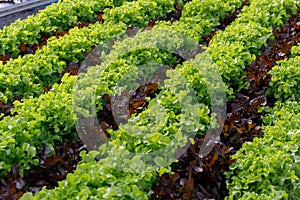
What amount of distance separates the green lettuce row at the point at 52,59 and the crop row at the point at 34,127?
594 millimetres

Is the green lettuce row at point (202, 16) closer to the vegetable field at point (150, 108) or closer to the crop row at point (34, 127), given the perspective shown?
the vegetable field at point (150, 108)

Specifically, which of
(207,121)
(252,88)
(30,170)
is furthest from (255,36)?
(30,170)

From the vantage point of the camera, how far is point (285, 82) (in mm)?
4914

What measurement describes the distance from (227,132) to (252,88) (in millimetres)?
1019

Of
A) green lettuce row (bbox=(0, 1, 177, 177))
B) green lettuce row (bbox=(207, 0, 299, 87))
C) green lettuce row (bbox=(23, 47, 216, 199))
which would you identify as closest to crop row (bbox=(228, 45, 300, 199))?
green lettuce row (bbox=(23, 47, 216, 199))

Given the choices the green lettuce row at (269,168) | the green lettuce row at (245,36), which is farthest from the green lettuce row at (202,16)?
the green lettuce row at (269,168)

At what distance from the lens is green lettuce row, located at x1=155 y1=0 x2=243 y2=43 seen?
20.2 ft

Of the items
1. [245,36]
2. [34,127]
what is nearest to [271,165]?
[34,127]

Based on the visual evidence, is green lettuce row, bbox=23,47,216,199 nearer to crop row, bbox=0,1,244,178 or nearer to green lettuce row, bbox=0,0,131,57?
crop row, bbox=0,1,244,178

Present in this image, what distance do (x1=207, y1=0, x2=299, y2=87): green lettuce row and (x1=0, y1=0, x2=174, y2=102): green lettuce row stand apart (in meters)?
1.44

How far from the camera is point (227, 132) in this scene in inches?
166

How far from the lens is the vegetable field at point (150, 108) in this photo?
343 centimetres

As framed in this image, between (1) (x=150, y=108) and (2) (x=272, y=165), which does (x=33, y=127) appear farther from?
(2) (x=272, y=165)

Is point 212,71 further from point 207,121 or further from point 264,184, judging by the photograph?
point 264,184
